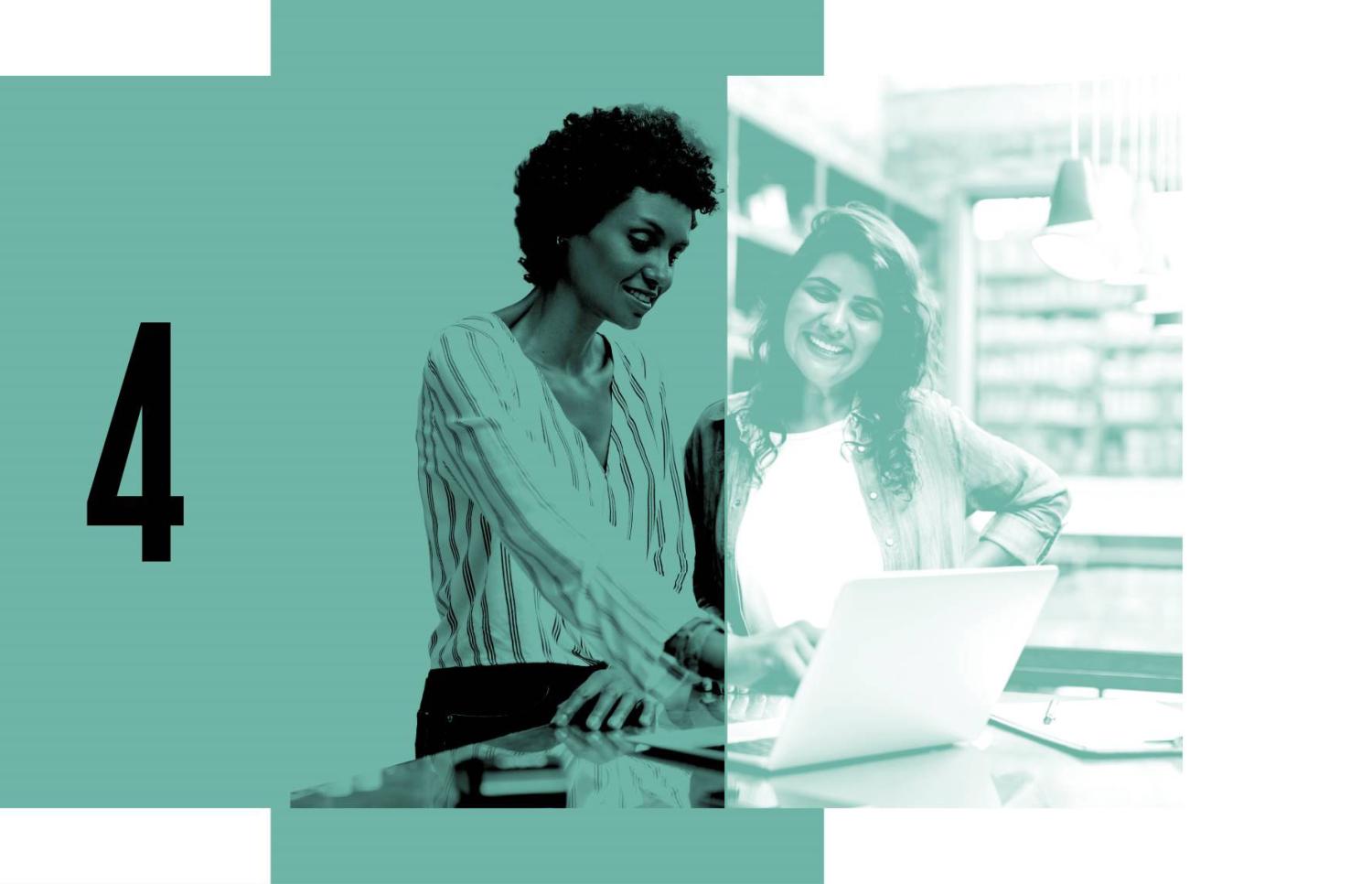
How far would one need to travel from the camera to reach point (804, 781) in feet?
6.40

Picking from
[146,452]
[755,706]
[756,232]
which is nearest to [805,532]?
[755,706]

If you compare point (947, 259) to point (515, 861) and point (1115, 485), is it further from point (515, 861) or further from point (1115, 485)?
point (515, 861)

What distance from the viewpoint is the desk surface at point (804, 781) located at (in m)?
1.89

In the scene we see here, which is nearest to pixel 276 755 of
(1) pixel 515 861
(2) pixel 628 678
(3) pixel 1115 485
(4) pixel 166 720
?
(4) pixel 166 720

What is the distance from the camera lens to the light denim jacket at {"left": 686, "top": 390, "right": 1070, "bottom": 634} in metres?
2.78

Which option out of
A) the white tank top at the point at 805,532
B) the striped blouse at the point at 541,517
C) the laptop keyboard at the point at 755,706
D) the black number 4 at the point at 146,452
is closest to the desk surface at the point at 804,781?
the laptop keyboard at the point at 755,706

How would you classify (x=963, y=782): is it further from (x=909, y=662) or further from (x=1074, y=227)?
(x=1074, y=227)

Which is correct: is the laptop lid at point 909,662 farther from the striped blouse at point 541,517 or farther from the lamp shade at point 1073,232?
the lamp shade at point 1073,232

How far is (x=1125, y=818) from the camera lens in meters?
2.18

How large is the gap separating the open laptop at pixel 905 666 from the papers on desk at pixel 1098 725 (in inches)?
4.0

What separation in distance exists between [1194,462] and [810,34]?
3.83 feet

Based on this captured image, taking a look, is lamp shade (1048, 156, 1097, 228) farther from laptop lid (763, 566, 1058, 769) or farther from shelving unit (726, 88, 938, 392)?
laptop lid (763, 566, 1058, 769)

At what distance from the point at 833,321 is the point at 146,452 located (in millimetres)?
1419

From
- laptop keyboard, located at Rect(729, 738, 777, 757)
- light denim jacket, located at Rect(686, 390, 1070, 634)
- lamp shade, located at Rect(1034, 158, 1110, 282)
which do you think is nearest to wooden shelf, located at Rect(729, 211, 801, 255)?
light denim jacket, located at Rect(686, 390, 1070, 634)
